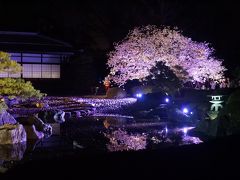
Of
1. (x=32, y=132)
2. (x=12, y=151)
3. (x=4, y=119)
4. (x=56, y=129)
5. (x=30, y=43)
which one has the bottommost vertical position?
(x=12, y=151)

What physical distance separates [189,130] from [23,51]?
16222 mm

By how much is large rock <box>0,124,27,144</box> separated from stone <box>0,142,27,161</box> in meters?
0.22

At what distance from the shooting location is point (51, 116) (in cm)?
1639

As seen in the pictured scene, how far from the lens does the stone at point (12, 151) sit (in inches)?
395

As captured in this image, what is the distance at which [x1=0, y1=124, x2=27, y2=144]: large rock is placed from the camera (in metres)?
11.7

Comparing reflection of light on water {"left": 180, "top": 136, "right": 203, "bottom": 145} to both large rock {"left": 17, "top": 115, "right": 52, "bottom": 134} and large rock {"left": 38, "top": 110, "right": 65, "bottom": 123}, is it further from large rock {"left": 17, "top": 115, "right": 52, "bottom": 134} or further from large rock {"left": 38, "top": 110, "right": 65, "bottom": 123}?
large rock {"left": 38, "top": 110, "right": 65, "bottom": 123}

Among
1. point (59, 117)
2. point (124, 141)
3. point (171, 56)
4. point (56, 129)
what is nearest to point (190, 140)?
point (124, 141)

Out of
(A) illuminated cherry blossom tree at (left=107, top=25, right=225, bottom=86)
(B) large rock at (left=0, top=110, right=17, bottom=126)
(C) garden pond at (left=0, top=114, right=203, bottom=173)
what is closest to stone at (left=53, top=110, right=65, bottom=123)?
(C) garden pond at (left=0, top=114, right=203, bottom=173)

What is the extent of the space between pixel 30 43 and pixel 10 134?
1845 cm

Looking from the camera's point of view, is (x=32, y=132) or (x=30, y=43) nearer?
(x=32, y=132)

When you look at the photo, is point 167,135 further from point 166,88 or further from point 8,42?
point 8,42

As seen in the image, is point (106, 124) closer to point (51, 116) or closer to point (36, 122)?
point (51, 116)

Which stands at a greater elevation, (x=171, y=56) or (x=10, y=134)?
(x=171, y=56)

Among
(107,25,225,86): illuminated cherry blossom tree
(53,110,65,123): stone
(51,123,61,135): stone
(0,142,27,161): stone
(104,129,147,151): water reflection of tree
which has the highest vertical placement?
(107,25,225,86): illuminated cherry blossom tree
